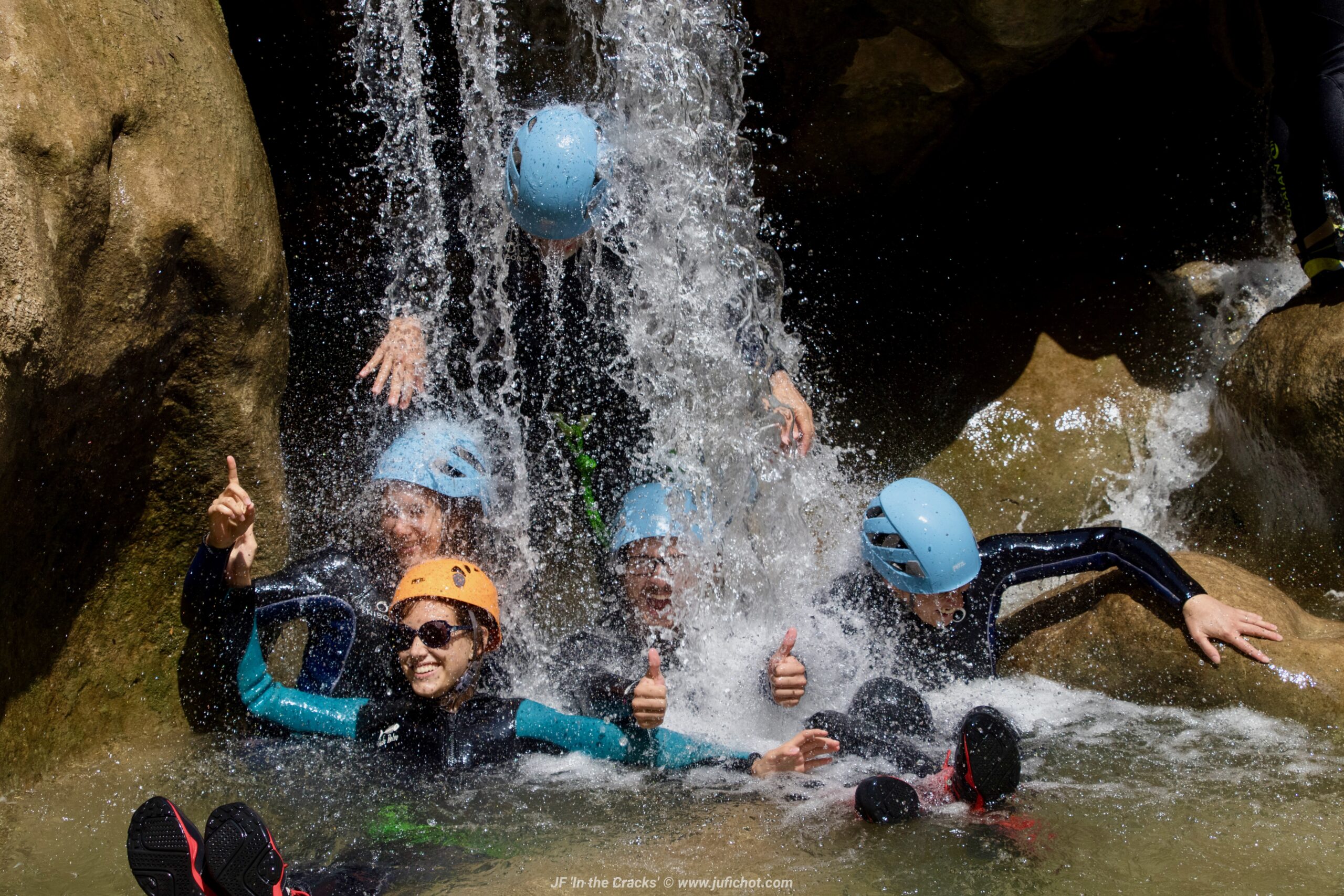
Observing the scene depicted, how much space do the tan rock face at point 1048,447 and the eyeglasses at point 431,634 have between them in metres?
2.51

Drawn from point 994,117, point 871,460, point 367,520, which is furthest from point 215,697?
point 994,117

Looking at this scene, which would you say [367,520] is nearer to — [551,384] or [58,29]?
[551,384]

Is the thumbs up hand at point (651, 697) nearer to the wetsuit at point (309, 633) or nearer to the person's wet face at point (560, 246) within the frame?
the wetsuit at point (309, 633)

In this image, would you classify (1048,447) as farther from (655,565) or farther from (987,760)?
(987,760)

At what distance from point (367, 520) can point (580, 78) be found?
1.89 metres

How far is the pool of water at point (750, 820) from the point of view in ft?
7.32

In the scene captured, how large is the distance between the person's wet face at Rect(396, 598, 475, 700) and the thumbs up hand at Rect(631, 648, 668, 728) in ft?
1.98

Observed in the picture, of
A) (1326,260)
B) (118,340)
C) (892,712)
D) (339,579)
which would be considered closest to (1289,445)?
(1326,260)

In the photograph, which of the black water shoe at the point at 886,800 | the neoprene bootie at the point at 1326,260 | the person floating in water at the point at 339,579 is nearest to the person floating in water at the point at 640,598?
the person floating in water at the point at 339,579

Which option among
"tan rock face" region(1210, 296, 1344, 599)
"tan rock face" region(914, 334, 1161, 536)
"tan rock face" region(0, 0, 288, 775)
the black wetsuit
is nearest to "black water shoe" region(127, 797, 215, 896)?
"tan rock face" region(0, 0, 288, 775)

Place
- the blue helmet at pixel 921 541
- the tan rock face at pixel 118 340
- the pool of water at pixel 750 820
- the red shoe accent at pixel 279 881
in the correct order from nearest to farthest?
the red shoe accent at pixel 279 881, the pool of water at pixel 750 820, the tan rock face at pixel 118 340, the blue helmet at pixel 921 541

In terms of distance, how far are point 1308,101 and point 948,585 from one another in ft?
7.16

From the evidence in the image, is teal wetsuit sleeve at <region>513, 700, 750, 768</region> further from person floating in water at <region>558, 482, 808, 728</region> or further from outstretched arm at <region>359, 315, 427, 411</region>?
outstretched arm at <region>359, 315, 427, 411</region>

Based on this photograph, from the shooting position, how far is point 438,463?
364 centimetres
